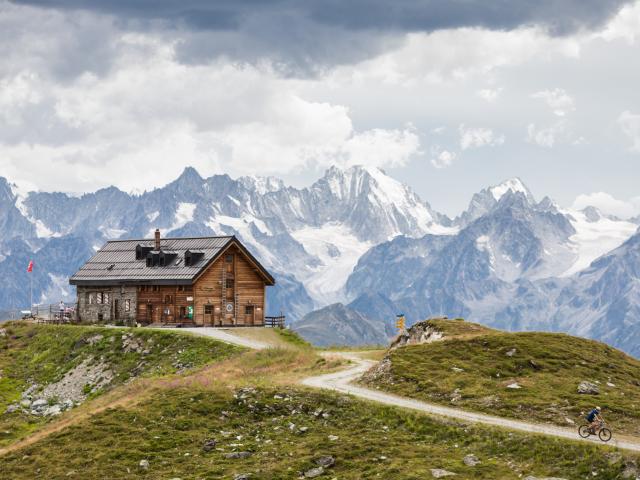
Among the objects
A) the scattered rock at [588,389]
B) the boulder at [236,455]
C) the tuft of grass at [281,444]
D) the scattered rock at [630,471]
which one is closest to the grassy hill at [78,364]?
the tuft of grass at [281,444]

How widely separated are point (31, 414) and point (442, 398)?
36440mm

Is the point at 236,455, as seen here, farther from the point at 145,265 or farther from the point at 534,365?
the point at 145,265

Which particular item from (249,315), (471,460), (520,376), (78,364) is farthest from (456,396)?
(249,315)

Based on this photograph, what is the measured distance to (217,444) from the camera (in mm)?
46219

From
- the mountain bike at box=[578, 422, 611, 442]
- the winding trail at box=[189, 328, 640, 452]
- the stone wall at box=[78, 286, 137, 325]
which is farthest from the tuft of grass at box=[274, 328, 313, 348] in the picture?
the mountain bike at box=[578, 422, 611, 442]

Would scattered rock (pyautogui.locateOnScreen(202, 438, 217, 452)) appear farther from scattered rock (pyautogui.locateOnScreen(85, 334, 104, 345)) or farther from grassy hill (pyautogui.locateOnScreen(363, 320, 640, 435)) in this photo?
scattered rock (pyautogui.locateOnScreen(85, 334, 104, 345))

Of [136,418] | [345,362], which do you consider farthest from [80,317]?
[136,418]

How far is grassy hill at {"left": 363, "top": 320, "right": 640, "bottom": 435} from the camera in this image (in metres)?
48.6

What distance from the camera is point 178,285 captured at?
99812mm

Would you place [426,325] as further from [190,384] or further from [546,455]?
[546,455]

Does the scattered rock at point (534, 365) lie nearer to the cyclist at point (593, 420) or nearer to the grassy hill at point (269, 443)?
the grassy hill at point (269, 443)

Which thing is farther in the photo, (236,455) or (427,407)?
(427,407)

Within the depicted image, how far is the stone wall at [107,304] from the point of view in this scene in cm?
10406

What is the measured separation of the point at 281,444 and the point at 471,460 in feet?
33.4
